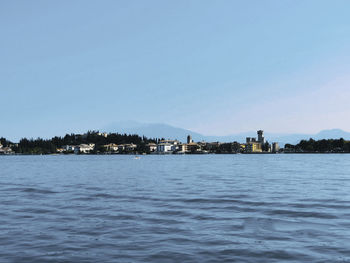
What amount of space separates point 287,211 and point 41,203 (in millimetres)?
14956

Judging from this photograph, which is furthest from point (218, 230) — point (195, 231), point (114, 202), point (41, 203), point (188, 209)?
point (41, 203)

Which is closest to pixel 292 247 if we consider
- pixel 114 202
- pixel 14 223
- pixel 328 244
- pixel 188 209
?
pixel 328 244

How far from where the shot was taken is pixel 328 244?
12.9 meters

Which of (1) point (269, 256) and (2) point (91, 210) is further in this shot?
(2) point (91, 210)

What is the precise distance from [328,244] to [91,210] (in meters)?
12.8

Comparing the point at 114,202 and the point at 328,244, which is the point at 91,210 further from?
the point at 328,244

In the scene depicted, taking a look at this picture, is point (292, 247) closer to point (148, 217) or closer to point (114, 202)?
point (148, 217)

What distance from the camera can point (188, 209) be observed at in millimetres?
21125

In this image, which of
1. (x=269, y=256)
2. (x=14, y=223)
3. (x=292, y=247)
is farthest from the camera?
(x=14, y=223)

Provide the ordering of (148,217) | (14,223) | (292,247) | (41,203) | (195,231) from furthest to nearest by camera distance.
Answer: (41,203), (148,217), (14,223), (195,231), (292,247)

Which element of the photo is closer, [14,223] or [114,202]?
[14,223]

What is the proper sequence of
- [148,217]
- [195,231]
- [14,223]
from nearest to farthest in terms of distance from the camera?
[195,231]
[14,223]
[148,217]

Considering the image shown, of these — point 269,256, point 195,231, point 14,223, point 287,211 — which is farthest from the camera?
point 287,211

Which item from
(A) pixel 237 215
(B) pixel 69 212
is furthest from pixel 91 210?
(A) pixel 237 215
